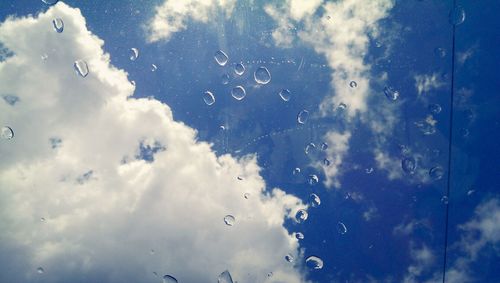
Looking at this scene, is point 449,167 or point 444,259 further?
point 444,259

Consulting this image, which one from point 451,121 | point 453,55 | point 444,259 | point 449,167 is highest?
point 453,55

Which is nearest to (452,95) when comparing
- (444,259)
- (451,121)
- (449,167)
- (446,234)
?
(451,121)

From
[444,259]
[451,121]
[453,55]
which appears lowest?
[444,259]

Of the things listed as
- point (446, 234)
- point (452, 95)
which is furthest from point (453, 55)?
point (446, 234)

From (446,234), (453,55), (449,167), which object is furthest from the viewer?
(446,234)

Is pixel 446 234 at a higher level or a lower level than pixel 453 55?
lower

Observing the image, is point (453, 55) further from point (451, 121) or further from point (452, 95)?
point (451, 121)

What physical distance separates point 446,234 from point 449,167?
284 cm

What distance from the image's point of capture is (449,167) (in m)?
11.1

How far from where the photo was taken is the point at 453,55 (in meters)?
10.2

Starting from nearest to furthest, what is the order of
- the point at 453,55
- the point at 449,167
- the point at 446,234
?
the point at 453,55, the point at 449,167, the point at 446,234

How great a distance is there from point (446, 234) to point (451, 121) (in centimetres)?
442

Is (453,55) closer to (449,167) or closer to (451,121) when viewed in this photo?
(451,121)

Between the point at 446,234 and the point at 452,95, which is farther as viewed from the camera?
the point at 446,234
